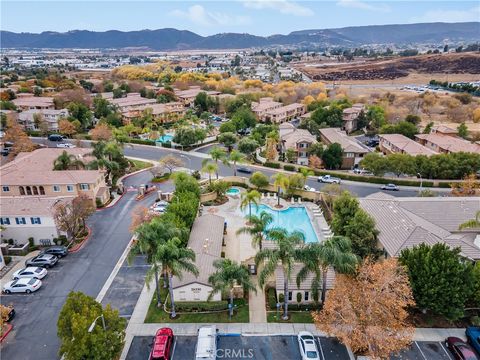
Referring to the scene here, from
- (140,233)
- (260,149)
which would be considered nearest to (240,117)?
(260,149)

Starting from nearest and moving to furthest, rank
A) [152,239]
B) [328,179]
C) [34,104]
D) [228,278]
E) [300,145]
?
1. [152,239]
2. [228,278]
3. [328,179]
4. [300,145]
5. [34,104]

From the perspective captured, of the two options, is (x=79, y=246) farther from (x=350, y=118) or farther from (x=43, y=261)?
(x=350, y=118)

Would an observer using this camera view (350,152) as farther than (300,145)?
No

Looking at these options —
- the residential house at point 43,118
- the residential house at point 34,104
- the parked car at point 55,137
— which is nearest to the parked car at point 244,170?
the parked car at point 55,137

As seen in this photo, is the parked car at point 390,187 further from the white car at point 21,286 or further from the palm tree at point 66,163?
the white car at point 21,286

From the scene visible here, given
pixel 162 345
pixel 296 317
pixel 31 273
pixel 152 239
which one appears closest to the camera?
pixel 162 345

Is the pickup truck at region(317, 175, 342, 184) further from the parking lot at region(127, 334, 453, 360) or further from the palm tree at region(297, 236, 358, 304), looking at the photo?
the parking lot at region(127, 334, 453, 360)

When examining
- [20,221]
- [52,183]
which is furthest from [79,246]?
[52,183]
